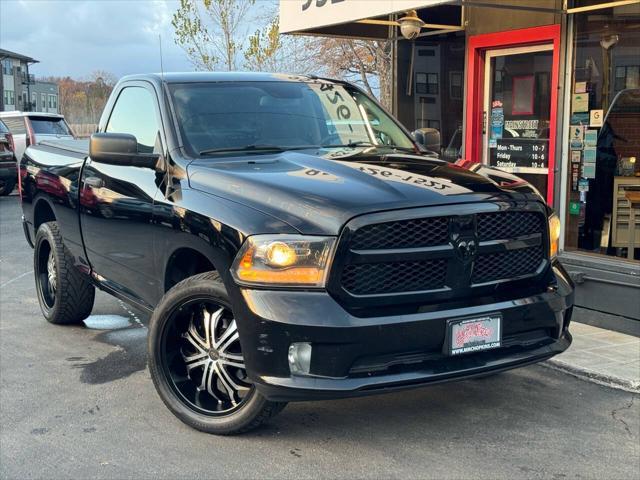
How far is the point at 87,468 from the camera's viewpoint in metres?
3.77

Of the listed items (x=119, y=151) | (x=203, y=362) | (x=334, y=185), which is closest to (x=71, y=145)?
(x=119, y=151)

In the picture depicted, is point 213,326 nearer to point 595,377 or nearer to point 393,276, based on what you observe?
point 393,276

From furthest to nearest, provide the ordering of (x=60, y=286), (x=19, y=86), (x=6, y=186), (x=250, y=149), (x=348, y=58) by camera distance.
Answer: (x=19, y=86) < (x=348, y=58) < (x=6, y=186) < (x=60, y=286) < (x=250, y=149)

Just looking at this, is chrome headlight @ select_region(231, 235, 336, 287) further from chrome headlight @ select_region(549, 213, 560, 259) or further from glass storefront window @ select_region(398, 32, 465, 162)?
glass storefront window @ select_region(398, 32, 465, 162)

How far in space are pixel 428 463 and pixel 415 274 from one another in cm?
98

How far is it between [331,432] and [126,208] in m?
1.91

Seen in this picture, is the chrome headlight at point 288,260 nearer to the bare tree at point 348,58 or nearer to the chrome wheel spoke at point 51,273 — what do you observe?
the chrome wheel spoke at point 51,273

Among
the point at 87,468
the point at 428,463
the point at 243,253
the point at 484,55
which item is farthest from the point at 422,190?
the point at 484,55

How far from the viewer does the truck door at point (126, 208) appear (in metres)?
4.66

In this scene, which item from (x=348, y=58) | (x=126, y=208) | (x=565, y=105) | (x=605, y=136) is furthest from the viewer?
(x=348, y=58)

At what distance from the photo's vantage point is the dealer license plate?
3.61 m

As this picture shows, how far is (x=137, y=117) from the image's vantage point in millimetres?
5273

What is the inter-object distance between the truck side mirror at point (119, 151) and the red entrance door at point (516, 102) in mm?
4318

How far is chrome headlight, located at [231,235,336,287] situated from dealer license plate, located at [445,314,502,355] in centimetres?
68
